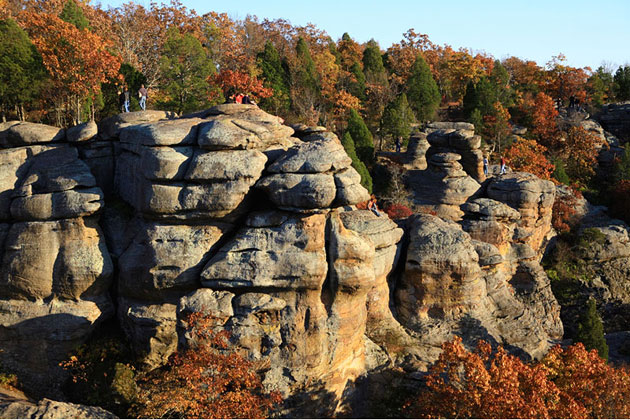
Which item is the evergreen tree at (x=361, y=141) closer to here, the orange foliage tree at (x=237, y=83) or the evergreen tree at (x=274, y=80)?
the evergreen tree at (x=274, y=80)

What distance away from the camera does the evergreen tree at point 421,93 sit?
53.4 m

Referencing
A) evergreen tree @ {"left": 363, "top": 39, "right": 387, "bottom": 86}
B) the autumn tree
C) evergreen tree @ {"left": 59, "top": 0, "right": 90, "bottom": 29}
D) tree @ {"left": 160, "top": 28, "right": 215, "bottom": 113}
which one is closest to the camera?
tree @ {"left": 160, "top": 28, "right": 215, "bottom": 113}

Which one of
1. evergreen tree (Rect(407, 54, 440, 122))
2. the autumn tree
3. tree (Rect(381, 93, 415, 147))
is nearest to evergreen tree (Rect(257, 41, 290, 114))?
tree (Rect(381, 93, 415, 147))

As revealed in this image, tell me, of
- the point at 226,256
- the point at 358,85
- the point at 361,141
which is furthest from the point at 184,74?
the point at 226,256

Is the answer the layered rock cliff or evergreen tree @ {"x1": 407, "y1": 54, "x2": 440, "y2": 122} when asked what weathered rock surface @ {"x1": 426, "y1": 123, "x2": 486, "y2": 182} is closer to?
the layered rock cliff

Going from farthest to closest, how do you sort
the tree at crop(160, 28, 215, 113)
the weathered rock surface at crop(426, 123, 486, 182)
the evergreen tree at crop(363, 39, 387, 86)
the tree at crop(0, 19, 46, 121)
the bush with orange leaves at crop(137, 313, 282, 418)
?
the evergreen tree at crop(363, 39, 387, 86) < the tree at crop(160, 28, 215, 113) < the weathered rock surface at crop(426, 123, 486, 182) < the tree at crop(0, 19, 46, 121) < the bush with orange leaves at crop(137, 313, 282, 418)

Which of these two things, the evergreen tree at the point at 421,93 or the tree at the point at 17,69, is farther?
the evergreen tree at the point at 421,93

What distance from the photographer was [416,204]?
34.9 metres

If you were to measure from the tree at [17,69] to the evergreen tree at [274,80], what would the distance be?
1890 centimetres

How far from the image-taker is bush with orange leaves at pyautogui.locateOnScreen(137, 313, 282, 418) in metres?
16.8

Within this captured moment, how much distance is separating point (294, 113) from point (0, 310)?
31292mm

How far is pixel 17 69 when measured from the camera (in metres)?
27.6

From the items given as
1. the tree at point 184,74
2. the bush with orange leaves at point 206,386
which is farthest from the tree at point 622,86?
the bush with orange leaves at point 206,386

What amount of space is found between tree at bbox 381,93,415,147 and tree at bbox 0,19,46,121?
2731cm
